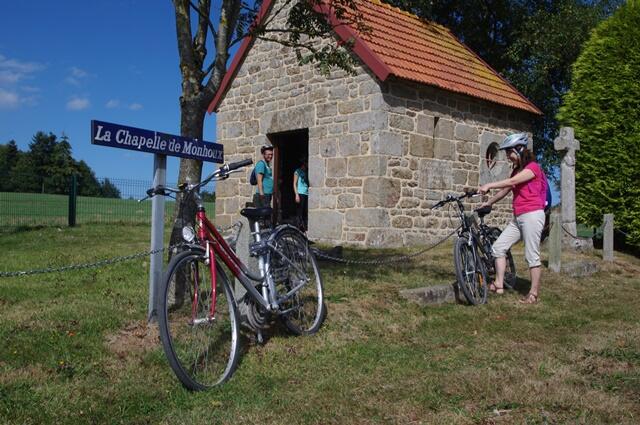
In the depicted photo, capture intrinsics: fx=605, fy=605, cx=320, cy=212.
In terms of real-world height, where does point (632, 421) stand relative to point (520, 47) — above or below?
below

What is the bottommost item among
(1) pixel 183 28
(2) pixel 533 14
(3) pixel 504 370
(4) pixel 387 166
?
(3) pixel 504 370

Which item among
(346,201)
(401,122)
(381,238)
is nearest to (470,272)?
(381,238)

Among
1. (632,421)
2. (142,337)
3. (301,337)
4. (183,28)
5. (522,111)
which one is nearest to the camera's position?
(632,421)

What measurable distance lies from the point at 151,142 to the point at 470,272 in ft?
12.1

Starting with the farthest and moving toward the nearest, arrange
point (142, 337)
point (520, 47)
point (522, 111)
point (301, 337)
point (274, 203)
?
point (520, 47), point (522, 111), point (274, 203), point (301, 337), point (142, 337)

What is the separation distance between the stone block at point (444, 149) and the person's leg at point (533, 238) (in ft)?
17.6

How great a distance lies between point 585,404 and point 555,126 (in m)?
17.8

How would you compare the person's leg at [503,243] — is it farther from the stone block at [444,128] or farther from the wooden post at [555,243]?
the stone block at [444,128]

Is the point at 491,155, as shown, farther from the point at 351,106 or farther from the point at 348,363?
the point at 348,363

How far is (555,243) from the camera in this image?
A: 864 cm

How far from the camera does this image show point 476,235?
6.88m

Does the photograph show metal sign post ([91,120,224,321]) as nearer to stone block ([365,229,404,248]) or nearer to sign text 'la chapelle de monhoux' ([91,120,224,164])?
sign text 'la chapelle de monhoux' ([91,120,224,164])

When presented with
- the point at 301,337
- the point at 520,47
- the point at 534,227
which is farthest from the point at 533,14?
the point at 301,337

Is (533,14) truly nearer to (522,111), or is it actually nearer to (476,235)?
(522,111)
